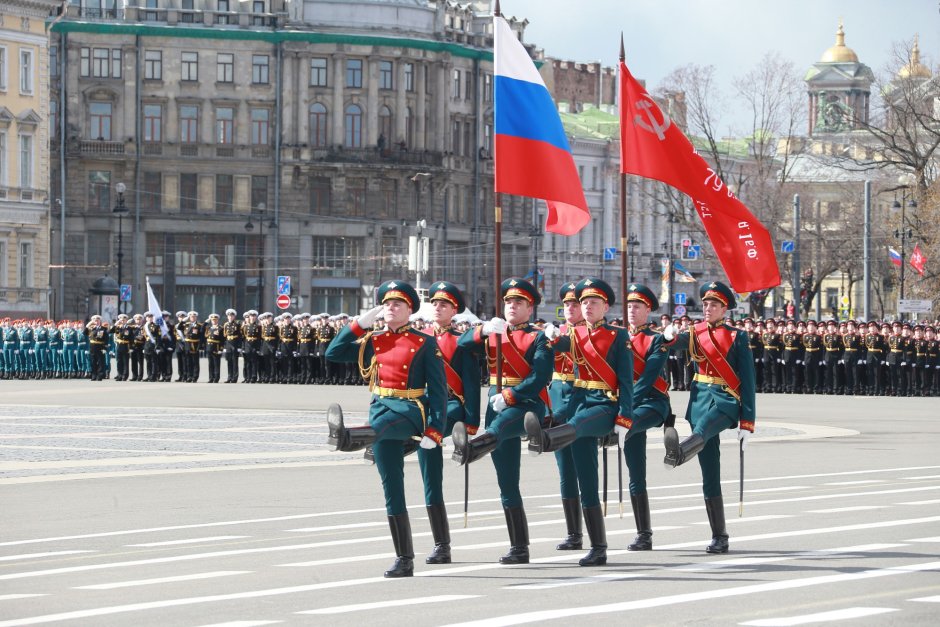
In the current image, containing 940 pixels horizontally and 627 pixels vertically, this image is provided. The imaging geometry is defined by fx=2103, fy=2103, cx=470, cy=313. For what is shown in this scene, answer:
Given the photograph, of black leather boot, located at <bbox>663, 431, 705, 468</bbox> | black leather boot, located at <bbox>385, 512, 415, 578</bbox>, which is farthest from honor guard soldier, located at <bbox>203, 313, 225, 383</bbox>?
black leather boot, located at <bbox>385, 512, 415, 578</bbox>

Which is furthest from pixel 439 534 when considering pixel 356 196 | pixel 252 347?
pixel 356 196

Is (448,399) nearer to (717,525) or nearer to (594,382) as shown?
(594,382)

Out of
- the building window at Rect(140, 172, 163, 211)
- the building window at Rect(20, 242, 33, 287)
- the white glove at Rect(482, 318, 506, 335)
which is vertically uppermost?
the building window at Rect(140, 172, 163, 211)

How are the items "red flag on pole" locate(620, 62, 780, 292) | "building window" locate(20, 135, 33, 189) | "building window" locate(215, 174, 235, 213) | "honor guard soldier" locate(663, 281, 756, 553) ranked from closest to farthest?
"honor guard soldier" locate(663, 281, 756, 553)
"red flag on pole" locate(620, 62, 780, 292)
"building window" locate(20, 135, 33, 189)
"building window" locate(215, 174, 235, 213)

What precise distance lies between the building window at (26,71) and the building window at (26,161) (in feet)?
5.63

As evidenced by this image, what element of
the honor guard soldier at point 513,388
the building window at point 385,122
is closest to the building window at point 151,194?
the building window at point 385,122

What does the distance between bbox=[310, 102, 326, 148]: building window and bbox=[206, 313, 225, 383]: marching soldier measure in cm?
5017

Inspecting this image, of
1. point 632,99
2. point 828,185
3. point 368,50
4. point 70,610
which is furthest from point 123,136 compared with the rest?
point 70,610

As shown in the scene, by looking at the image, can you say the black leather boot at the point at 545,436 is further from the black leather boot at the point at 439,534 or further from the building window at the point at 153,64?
the building window at the point at 153,64

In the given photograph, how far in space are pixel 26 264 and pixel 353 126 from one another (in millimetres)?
26721

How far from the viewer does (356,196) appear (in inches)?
3893

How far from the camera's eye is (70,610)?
37.1ft

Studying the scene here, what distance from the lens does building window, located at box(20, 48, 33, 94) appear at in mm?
74938

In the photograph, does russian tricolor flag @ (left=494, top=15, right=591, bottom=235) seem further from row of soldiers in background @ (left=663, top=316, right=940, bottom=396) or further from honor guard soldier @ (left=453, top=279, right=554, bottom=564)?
row of soldiers in background @ (left=663, top=316, right=940, bottom=396)
